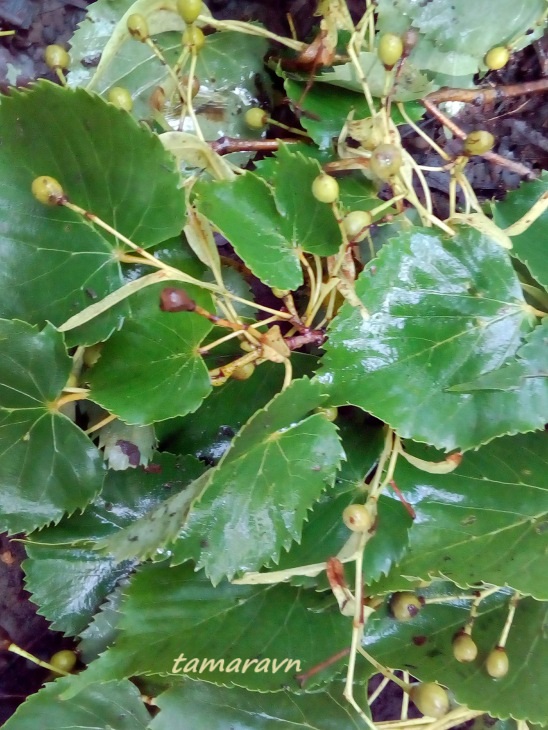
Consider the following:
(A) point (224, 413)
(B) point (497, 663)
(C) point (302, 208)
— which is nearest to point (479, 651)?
(B) point (497, 663)

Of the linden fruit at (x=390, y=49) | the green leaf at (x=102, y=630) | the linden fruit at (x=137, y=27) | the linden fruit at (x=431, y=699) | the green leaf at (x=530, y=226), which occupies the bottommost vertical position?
the linden fruit at (x=431, y=699)

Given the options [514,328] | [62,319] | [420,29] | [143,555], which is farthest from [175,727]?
[420,29]

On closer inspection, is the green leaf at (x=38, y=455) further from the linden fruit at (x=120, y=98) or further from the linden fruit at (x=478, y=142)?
the linden fruit at (x=478, y=142)

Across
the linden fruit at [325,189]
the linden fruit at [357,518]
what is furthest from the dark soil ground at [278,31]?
the linden fruit at [357,518]

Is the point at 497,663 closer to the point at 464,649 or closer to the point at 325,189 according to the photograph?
the point at 464,649

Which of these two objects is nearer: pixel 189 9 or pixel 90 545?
pixel 189 9

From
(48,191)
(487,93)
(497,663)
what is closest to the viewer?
(48,191)
